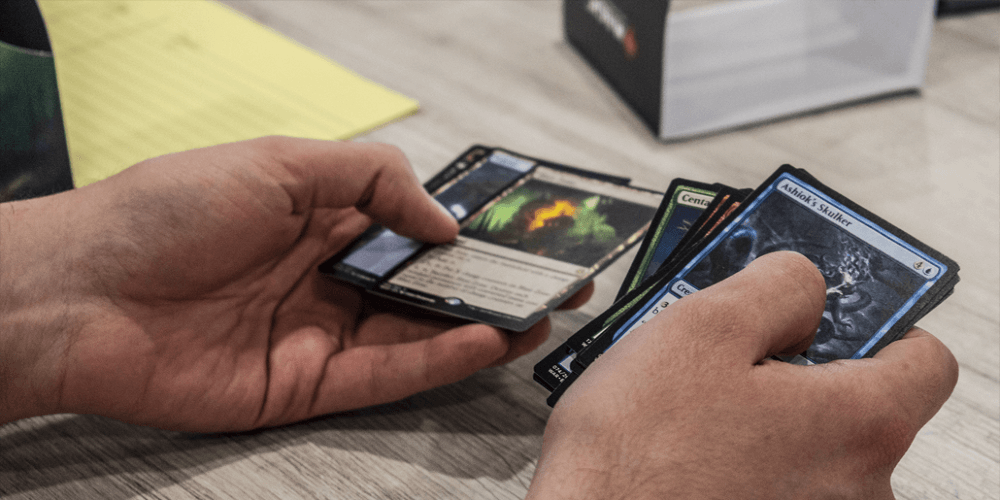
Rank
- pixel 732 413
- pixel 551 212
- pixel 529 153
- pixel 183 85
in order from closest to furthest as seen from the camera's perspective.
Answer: pixel 732 413 → pixel 551 212 → pixel 529 153 → pixel 183 85

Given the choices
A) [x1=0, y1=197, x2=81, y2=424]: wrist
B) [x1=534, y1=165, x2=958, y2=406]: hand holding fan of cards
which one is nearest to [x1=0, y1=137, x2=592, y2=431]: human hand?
[x1=0, y1=197, x2=81, y2=424]: wrist

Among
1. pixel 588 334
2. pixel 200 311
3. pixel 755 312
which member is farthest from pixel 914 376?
pixel 200 311

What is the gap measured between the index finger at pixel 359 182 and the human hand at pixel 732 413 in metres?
0.30

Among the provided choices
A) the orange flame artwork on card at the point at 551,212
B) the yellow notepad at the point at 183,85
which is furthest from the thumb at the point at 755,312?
the yellow notepad at the point at 183,85

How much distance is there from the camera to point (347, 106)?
109 centimetres

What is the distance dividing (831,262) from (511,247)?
296 millimetres

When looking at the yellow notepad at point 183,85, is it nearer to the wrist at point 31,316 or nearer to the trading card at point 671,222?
the wrist at point 31,316

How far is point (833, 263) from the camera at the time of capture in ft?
1.85

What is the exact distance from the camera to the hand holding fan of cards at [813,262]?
53 centimetres

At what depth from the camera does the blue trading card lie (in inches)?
20.9

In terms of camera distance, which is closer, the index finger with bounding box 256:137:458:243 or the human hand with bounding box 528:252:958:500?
the human hand with bounding box 528:252:958:500

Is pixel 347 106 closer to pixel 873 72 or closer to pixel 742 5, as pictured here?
pixel 742 5

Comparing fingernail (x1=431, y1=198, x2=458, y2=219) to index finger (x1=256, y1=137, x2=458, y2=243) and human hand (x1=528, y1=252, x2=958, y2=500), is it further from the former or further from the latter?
human hand (x1=528, y1=252, x2=958, y2=500)

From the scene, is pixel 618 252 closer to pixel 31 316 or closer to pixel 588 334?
pixel 588 334
